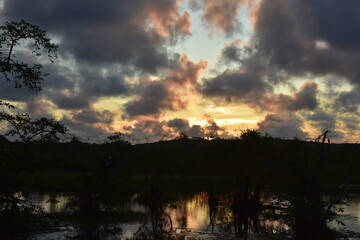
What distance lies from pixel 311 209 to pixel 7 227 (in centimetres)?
1881

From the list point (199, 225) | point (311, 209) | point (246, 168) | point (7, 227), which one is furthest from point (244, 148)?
point (7, 227)

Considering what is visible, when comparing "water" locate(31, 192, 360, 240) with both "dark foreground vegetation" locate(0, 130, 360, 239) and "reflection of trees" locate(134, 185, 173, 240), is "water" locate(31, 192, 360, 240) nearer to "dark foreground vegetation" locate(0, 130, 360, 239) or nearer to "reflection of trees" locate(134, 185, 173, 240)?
"reflection of trees" locate(134, 185, 173, 240)

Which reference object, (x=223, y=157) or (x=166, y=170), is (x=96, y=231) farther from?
(x=166, y=170)

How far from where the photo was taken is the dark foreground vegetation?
2344 cm

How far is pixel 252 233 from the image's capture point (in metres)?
33.9

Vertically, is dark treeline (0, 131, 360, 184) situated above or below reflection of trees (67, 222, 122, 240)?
above

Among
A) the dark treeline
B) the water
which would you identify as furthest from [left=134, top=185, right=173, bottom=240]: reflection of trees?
the dark treeline

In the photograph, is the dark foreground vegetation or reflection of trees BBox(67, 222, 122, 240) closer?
the dark foreground vegetation

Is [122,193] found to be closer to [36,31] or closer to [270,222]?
[270,222]

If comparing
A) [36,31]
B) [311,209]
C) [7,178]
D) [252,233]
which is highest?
[36,31]

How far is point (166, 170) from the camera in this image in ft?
192

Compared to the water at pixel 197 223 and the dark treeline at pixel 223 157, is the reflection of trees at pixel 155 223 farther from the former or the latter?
the dark treeline at pixel 223 157

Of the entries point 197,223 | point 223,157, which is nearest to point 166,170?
point 223,157

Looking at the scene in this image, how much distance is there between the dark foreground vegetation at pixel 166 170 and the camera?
23.4m
